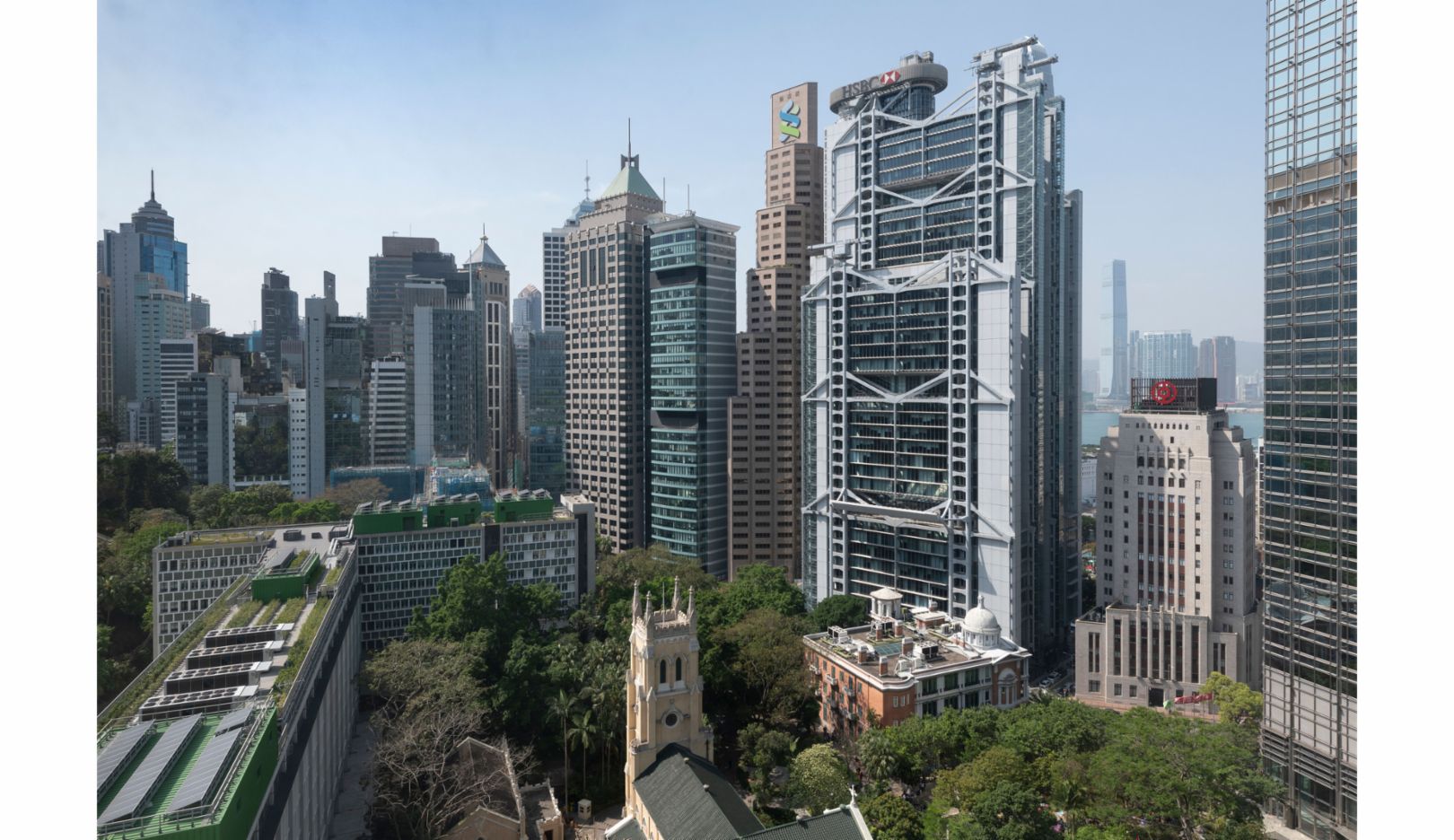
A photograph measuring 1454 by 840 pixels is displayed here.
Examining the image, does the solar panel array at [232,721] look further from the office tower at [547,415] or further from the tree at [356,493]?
the office tower at [547,415]

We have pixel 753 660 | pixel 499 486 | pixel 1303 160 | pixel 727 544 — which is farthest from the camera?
pixel 499 486

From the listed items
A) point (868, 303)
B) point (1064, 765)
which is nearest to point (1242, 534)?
point (868, 303)

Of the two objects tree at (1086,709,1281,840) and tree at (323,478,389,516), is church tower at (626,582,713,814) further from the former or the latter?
tree at (323,478,389,516)

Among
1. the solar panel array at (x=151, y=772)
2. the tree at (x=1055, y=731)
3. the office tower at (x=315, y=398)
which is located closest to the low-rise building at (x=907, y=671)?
the tree at (x=1055, y=731)

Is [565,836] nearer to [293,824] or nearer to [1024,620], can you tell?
[293,824]

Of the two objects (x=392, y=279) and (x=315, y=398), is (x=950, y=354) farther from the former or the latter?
(x=392, y=279)
